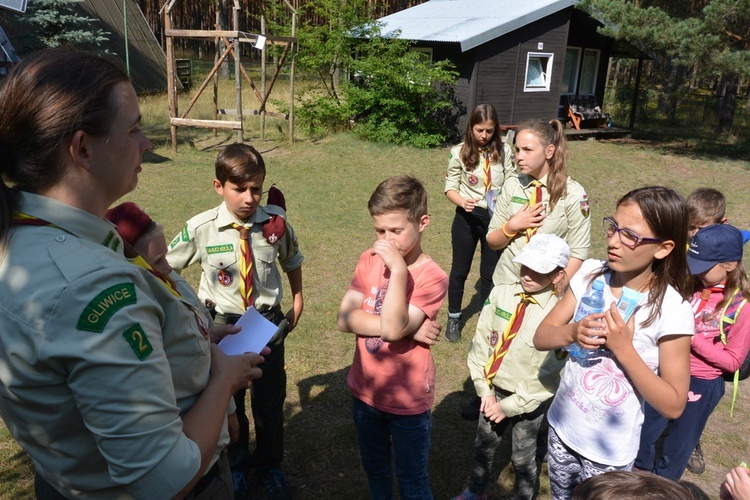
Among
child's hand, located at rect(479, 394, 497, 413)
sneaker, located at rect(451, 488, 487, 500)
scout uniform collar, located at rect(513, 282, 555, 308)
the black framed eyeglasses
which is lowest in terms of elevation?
sneaker, located at rect(451, 488, 487, 500)

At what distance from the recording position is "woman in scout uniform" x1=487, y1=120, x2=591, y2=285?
3557 mm

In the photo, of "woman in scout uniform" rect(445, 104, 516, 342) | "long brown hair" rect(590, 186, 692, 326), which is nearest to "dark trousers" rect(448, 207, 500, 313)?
"woman in scout uniform" rect(445, 104, 516, 342)

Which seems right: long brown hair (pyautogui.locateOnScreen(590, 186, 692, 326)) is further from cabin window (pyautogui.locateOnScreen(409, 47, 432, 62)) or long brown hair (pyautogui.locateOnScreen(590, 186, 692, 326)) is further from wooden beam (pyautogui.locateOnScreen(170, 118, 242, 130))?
cabin window (pyautogui.locateOnScreen(409, 47, 432, 62))

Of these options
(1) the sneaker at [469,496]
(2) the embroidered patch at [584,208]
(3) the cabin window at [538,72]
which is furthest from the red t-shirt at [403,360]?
(3) the cabin window at [538,72]

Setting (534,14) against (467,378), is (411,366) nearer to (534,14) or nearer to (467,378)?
(467,378)

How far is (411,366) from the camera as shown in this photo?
7.86ft

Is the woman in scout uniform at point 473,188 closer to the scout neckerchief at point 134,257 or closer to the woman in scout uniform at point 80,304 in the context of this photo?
the scout neckerchief at point 134,257

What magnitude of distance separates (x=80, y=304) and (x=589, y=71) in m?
19.2

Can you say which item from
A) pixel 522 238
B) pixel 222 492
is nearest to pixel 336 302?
pixel 522 238

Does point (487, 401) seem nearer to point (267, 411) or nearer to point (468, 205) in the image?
point (267, 411)

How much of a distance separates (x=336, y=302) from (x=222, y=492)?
13.1ft

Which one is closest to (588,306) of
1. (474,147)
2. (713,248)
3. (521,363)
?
(521,363)

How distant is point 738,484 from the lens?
5.43 feet

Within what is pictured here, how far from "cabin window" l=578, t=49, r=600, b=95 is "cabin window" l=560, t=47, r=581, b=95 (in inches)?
12.7
